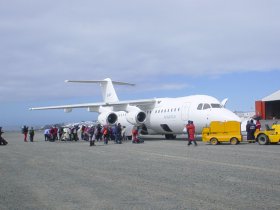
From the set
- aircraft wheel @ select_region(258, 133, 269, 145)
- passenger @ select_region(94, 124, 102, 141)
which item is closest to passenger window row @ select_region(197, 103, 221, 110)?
aircraft wheel @ select_region(258, 133, 269, 145)

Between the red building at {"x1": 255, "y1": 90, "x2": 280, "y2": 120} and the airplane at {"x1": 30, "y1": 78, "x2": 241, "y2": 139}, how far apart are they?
12.7 metres

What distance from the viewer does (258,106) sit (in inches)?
1615

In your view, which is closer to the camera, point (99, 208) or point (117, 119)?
point (99, 208)

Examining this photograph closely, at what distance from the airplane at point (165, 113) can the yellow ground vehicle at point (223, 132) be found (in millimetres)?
1260

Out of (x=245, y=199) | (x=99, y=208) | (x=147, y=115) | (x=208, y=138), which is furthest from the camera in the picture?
(x=147, y=115)

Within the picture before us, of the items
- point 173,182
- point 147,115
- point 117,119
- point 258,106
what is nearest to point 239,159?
point 173,182

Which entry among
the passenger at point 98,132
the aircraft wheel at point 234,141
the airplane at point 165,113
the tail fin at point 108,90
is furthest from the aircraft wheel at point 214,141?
the tail fin at point 108,90

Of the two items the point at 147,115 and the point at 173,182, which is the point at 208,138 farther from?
the point at 173,182

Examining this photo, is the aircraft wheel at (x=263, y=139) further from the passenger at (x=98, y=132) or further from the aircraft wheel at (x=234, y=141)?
the passenger at (x=98, y=132)

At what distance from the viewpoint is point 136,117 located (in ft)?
99.2

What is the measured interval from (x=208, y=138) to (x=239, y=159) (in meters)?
9.06

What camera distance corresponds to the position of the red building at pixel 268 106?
40.1 metres

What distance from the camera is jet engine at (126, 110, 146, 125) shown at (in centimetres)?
3033

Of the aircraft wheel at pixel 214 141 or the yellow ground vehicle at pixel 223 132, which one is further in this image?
the aircraft wheel at pixel 214 141
